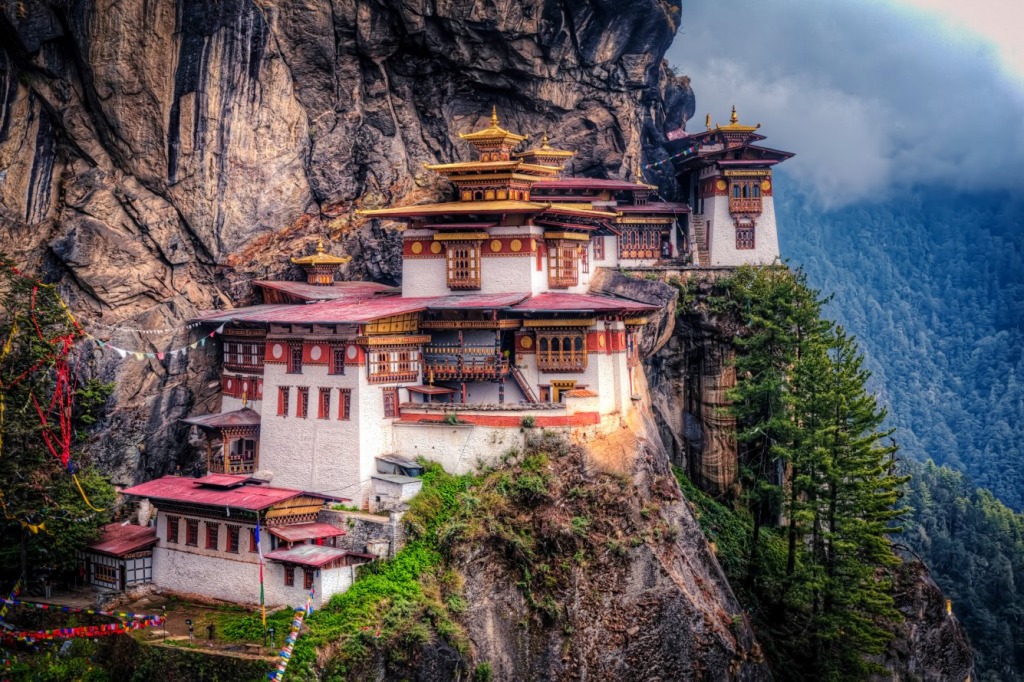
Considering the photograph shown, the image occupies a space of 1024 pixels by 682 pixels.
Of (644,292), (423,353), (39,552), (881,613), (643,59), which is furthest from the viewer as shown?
(643,59)

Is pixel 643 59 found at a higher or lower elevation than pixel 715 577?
higher

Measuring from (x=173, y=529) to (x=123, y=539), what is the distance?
189 centimetres

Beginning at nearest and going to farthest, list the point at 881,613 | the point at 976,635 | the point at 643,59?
the point at 881,613 < the point at 643,59 < the point at 976,635

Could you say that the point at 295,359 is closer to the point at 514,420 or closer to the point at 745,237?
the point at 514,420

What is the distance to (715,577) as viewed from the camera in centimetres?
3700

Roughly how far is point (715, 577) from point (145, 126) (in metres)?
24.9

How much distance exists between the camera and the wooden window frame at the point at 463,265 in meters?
41.4

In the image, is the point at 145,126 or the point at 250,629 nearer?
the point at 250,629

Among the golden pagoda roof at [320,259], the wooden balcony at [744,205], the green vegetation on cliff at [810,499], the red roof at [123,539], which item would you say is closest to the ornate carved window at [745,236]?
the wooden balcony at [744,205]

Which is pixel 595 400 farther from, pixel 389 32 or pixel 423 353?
pixel 389 32

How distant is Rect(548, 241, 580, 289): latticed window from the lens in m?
42.7

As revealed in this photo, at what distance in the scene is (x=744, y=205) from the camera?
49.4m

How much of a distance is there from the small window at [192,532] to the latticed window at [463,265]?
13.1 m

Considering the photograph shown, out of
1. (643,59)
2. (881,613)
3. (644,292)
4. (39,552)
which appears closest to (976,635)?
(881,613)
